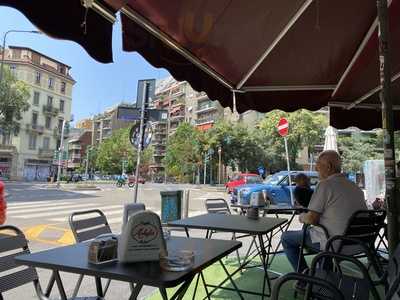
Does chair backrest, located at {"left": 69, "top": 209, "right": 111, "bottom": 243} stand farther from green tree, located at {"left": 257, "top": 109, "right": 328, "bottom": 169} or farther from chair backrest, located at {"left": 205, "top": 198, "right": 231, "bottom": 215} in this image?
green tree, located at {"left": 257, "top": 109, "right": 328, "bottom": 169}

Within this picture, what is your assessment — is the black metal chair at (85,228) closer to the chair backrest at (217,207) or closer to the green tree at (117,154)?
the chair backrest at (217,207)

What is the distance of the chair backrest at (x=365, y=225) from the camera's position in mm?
3508

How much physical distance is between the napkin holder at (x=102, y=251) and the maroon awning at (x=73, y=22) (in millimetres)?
1259

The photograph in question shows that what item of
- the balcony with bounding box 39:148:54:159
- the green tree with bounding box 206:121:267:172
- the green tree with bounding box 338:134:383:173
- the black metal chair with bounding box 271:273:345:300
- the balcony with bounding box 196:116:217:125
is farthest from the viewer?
the balcony with bounding box 196:116:217:125

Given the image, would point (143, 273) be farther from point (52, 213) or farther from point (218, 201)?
point (52, 213)

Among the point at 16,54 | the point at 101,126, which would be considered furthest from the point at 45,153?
the point at 101,126

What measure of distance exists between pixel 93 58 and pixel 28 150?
192ft

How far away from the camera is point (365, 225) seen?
363 centimetres

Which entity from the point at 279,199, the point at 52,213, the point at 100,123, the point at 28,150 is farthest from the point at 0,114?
the point at 100,123

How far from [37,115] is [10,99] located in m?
22.4

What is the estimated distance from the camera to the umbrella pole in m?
2.79

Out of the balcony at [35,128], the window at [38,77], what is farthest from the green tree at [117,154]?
the window at [38,77]

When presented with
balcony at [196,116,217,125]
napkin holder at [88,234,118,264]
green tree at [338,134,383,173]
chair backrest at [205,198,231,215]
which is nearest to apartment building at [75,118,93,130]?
balcony at [196,116,217,125]

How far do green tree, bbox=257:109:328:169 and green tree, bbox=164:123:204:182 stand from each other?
9249mm
